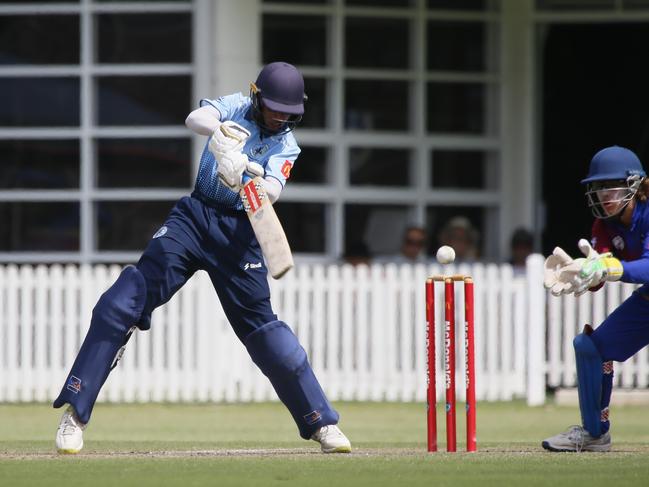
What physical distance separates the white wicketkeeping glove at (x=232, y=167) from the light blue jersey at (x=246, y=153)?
0.18m

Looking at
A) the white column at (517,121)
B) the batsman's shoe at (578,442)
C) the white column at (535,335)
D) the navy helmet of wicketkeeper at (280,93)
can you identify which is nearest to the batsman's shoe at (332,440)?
the batsman's shoe at (578,442)

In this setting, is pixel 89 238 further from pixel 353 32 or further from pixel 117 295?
pixel 117 295

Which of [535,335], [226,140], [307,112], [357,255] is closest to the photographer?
[226,140]

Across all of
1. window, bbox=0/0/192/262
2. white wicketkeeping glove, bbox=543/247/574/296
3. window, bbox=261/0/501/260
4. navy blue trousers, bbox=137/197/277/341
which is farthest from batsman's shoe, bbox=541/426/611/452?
window, bbox=0/0/192/262

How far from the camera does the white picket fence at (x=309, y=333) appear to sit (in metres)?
12.5

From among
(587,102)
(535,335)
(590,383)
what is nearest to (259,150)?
(590,383)

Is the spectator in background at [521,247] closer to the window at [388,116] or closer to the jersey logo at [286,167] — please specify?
the window at [388,116]

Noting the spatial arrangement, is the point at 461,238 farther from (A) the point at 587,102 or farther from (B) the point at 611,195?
(B) the point at 611,195

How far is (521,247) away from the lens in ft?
44.9

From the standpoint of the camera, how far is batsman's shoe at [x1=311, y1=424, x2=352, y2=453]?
7.61 meters

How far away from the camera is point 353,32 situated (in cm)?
1403

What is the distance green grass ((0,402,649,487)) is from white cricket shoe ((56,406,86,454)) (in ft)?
0.23

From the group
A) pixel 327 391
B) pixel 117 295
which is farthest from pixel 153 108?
pixel 117 295

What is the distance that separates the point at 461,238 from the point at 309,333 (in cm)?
219
